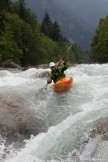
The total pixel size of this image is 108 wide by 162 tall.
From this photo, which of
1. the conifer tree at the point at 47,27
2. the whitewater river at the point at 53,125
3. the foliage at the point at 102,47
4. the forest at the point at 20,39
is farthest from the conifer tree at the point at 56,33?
the whitewater river at the point at 53,125

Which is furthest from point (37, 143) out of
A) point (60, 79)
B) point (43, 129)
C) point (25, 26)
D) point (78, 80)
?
point (25, 26)

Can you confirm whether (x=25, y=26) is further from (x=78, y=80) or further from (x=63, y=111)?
(x=63, y=111)

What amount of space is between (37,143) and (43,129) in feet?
3.08

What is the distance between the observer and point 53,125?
12414 millimetres

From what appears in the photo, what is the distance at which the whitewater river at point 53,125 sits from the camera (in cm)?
1032

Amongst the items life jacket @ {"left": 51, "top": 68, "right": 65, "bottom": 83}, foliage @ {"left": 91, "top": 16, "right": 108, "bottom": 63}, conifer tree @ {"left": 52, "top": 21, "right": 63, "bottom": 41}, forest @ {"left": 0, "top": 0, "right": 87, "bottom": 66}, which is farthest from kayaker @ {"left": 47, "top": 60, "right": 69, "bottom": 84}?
conifer tree @ {"left": 52, "top": 21, "right": 63, "bottom": 41}

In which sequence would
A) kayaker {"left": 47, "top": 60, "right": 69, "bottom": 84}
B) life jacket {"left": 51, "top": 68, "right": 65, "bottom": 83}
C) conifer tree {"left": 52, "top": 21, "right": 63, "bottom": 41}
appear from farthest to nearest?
conifer tree {"left": 52, "top": 21, "right": 63, "bottom": 41}
life jacket {"left": 51, "top": 68, "right": 65, "bottom": 83}
kayaker {"left": 47, "top": 60, "right": 69, "bottom": 84}

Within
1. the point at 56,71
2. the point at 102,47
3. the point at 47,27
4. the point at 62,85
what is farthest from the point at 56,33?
the point at 62,85

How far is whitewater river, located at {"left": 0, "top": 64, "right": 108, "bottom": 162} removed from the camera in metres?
10.3

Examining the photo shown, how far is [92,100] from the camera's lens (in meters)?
14.7

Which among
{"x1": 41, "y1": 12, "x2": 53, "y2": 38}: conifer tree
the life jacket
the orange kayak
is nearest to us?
the orange kayak

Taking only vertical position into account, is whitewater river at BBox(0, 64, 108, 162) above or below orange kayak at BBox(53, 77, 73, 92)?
below

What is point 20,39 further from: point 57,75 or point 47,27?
point 57,75

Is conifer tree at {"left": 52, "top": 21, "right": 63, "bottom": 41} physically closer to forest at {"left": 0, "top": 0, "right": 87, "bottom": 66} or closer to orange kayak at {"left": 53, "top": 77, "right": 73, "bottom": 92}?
forest at {"left": 0, "top": 0, "right": 87, "bottom": 66}
